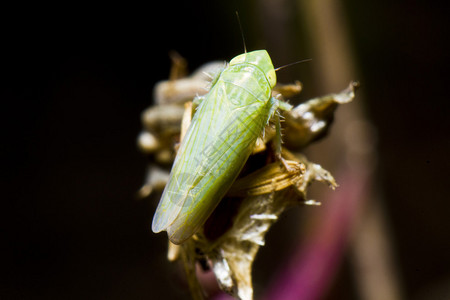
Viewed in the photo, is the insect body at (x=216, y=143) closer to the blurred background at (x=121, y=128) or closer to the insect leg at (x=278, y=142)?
the insect leg at (x=278, y=142)

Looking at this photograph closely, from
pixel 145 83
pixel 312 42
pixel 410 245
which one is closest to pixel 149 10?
pixel 145 83

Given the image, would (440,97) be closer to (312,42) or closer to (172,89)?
(312,42)

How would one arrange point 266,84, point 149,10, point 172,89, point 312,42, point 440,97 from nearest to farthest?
1. point 266,84
2. point 172,89
3. point 312,42
4. point 440,97
5. point 149,10

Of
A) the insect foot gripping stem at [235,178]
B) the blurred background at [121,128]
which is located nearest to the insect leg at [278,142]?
the insect foot gripping stem at [235,178]

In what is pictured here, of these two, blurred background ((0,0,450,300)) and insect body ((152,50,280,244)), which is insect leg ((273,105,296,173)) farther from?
blurred background ((0,0,450,300))

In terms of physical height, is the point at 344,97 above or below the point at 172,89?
below

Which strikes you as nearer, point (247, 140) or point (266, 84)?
point (247, 140)

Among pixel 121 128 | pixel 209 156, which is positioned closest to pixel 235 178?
pixel 209 156
